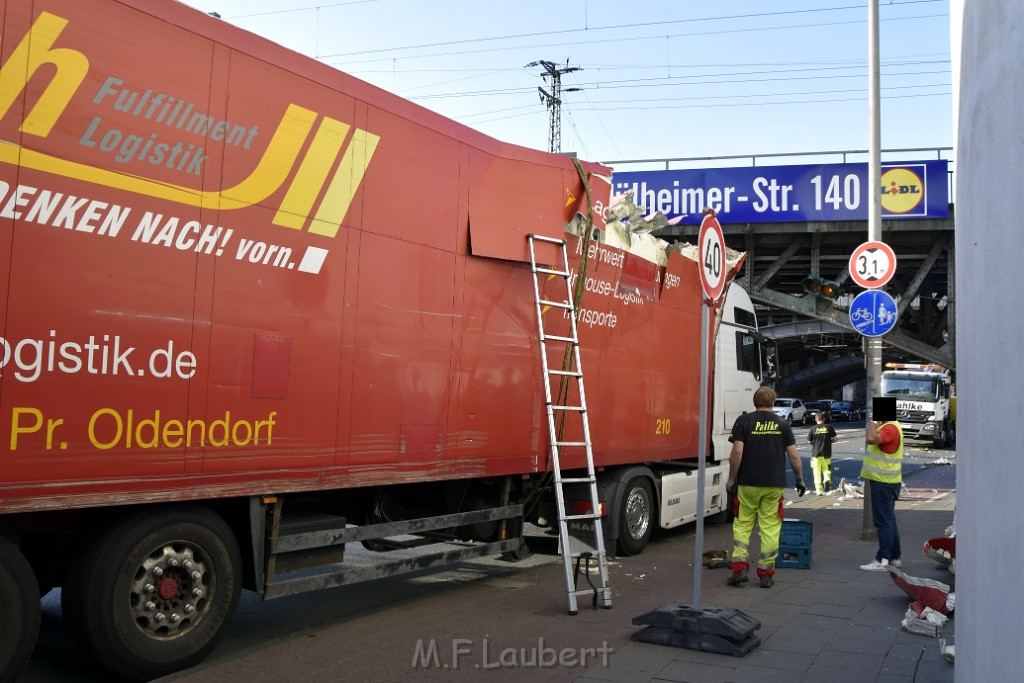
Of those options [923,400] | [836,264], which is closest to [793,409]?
[923,400]

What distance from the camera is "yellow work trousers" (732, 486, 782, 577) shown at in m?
8.24

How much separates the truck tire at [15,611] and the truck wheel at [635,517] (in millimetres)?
6066

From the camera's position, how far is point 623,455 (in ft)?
31.1

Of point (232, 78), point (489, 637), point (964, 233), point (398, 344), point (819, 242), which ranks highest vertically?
point (819, 242)

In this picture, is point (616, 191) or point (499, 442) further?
point (616, 191)

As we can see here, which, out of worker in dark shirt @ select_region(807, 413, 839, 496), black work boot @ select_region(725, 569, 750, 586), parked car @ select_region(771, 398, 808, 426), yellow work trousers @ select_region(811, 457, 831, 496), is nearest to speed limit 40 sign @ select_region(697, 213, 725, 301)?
black work boot @ select_region(725, 569, 750, 586)

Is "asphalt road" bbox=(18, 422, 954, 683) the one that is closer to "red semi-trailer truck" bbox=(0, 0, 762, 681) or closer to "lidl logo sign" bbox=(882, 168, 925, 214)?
"red semi-trailer truck" bbox=(0, 0, 762, 681)

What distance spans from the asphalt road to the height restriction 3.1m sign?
205 inches

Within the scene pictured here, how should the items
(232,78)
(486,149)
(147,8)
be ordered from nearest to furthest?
1. (147,8)
2. (232,78)
3. (486,149)

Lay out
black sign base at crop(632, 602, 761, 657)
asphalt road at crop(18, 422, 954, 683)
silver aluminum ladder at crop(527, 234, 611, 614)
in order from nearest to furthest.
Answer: asphalt road at crop(18, 422, 954, 683)
black sign base at crop(632, 602, 761, 657)
silver aluminum ladder at crop(527, 234, 611, 614)

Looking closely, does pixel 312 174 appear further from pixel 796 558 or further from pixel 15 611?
pixel 796 558

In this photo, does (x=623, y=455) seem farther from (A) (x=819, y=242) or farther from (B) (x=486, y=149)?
(A) (x=819, y=242)

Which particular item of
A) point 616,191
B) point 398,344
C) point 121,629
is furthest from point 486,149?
point 616,191

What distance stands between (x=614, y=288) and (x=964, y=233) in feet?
17.0
